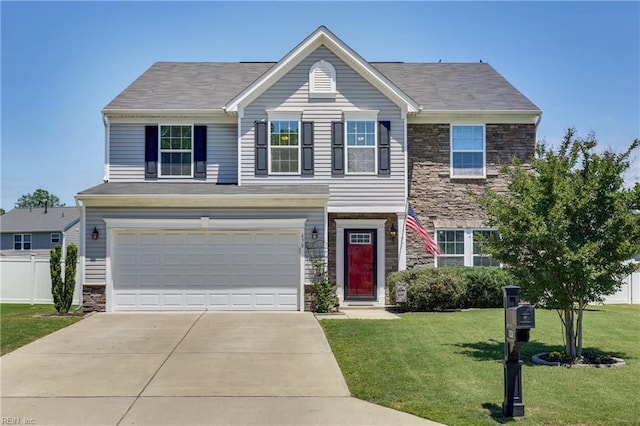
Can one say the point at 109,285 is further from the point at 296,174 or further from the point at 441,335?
the point at 441,335

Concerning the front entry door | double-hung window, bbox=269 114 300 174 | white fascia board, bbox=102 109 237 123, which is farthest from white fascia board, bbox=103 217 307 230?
white fascia board, bbox=102 109 237 123

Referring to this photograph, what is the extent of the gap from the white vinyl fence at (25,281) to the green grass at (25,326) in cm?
277

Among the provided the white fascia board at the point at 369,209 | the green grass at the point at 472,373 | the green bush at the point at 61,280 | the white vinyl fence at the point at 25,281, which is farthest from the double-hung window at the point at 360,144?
the white vinyl fence at the point at 25,281

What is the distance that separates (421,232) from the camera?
59.6 ft

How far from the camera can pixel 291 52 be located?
1831 centimetres

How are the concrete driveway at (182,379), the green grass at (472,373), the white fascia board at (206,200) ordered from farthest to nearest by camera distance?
the white fascia board at (206,200) → the concrete driveway at (182,379) → the green grass at (472,373)

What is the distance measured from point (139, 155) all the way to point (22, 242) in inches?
1225

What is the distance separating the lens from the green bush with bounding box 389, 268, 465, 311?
16.8m

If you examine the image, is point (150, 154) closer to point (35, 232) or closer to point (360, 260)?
point (360, 260)

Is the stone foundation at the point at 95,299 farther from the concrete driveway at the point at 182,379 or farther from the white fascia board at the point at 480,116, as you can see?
the white fascia board at the point at 480,116

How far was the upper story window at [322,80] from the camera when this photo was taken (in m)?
18.6

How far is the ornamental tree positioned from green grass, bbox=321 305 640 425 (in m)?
1.25

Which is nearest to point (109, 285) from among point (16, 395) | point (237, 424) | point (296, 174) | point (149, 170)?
point (149, 170)

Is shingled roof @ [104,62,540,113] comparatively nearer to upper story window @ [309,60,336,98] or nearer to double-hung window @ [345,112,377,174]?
double-hung window @ [345,112,377,174]
